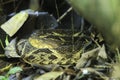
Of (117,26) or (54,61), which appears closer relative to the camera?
(117,26)

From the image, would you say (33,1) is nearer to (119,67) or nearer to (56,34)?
(56,34)

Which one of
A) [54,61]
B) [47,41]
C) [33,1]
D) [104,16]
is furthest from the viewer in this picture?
[33,1]

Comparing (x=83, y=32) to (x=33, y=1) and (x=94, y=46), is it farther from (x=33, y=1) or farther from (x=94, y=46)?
(x=33, y=1)

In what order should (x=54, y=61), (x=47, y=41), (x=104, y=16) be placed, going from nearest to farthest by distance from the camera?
1. (x=104, y=16)
2. (x=54, y=61)
3. (x=47, y=41)

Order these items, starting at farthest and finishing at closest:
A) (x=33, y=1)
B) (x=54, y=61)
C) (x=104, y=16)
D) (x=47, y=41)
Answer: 1. (x=33, y=1)
2. (x=47, y=41)
3. (x=54, y=61)
4. (x=104, y=16)

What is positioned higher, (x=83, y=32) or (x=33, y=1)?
(x=33, y=1)

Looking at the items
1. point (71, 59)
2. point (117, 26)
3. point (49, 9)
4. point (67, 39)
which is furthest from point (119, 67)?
point (49, 9)

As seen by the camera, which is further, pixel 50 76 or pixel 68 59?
pixel 68 59

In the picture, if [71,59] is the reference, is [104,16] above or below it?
above

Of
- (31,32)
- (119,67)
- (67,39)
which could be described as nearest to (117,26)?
(119,67)
